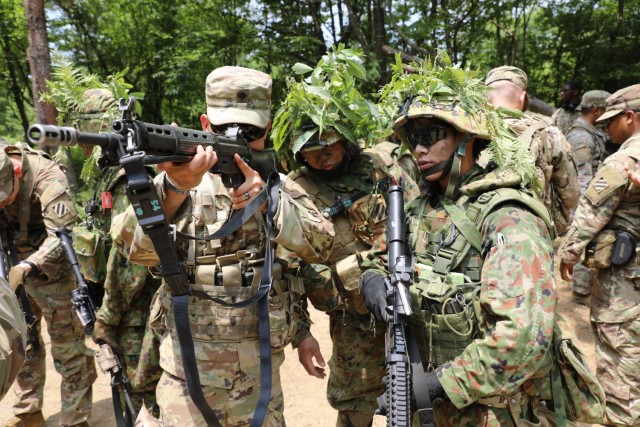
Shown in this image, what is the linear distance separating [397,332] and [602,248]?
2.70 meters

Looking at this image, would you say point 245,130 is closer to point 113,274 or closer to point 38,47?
point 113,274

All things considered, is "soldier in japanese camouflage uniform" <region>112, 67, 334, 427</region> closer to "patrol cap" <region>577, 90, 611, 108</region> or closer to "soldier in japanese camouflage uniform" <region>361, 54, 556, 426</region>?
"soldier in japanese camouflage uniform" <region>361, 54, 556, 426</region>

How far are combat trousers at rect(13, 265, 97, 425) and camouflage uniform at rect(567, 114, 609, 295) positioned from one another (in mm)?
6557

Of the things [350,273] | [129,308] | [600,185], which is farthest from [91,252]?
[600,185]

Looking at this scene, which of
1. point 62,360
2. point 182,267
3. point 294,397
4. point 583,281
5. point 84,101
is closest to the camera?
point 182,267

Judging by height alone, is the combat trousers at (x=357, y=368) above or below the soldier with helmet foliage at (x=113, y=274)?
below

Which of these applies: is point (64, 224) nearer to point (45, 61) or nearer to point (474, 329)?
point (474, 329)

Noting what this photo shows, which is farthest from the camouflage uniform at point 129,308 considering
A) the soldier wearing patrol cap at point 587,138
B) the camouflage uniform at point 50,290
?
the soldier wearing patrol cap at point 587,138

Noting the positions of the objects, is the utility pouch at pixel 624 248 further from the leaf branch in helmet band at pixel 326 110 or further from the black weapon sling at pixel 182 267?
the black weapon sling at pixel 182 267

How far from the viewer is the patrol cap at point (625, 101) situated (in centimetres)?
427

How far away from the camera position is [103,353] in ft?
11.6

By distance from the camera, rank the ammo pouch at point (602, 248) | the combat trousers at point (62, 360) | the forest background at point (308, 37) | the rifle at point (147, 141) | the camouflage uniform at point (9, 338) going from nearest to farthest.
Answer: the camouflage uniform at point (9, 338) → the rifle at point (147, 141) → the ammo pouch at point (602, 248) → the combat trousers at point (62, 360) → the forest background at point (308, 37)


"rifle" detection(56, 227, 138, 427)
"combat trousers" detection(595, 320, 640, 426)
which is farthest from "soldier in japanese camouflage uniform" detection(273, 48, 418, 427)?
"combat trousers" detection(595, 320, 640, 426)

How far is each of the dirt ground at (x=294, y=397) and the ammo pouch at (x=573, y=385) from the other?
2589 mm
